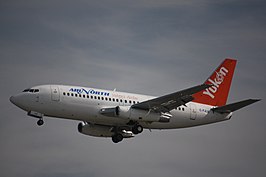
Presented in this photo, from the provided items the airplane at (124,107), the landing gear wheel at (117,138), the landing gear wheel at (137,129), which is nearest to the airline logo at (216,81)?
the airplane at (124,107)

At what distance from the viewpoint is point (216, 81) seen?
252 feet

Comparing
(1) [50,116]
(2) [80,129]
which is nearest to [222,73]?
(2) [80,129]

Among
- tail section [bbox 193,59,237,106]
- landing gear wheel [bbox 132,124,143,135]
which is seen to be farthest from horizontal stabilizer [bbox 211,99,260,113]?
landing gear wheel [bbox 132,124,143,135]

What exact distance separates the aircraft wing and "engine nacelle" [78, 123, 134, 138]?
670 cm

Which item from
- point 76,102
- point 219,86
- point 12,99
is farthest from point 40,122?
point 219,86

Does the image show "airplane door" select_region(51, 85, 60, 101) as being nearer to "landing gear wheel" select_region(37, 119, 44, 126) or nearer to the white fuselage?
the white fuselage

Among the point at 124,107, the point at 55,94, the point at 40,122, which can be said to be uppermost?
the point at 55,94

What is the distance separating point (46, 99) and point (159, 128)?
14.5 m

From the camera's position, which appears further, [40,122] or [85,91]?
[85,91]

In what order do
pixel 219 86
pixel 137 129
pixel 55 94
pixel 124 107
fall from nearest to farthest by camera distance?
1. pixel 55 94
2. pixel 124 107
3. pixel 137 129
4. pixel 219 86

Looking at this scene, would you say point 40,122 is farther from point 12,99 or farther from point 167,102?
point 167,102

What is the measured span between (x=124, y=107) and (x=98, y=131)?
8.60 metres

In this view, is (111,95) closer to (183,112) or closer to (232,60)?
(183,112)

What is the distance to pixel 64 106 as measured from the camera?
6456 cm
